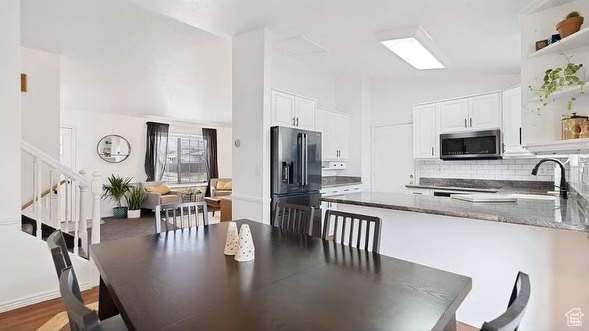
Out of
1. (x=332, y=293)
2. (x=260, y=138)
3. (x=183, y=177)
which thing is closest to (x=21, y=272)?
(x=260, y=138)

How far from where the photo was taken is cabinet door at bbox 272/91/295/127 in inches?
142

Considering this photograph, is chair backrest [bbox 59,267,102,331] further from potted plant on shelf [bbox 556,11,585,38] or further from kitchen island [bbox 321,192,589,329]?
potted plant on shelf [bbox 556,11,585,38]

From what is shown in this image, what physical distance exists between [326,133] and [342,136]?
519mm

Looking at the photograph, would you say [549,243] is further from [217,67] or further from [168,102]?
[168,102]

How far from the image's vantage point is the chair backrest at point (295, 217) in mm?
2002

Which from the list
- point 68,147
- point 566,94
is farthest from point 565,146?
point 68,147

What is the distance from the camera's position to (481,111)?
13.6 ft

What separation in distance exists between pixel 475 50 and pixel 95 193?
4.50 m

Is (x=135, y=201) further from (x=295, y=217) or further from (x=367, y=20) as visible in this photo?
(x=367, y=20)

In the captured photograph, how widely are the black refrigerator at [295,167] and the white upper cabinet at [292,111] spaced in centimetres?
20

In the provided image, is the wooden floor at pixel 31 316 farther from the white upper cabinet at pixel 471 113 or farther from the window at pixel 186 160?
the window at pixel 186 160

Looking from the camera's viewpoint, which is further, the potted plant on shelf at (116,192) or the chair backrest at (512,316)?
the potted plant on shelf at (116,192)

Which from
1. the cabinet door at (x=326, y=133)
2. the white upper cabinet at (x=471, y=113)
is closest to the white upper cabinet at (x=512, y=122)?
the white upper cabinet at (x=471, y=113)

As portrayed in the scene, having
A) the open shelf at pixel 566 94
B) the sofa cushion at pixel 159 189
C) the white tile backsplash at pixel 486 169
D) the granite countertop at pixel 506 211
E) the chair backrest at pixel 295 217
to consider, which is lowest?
the sofa cushion at pixel 159 189
